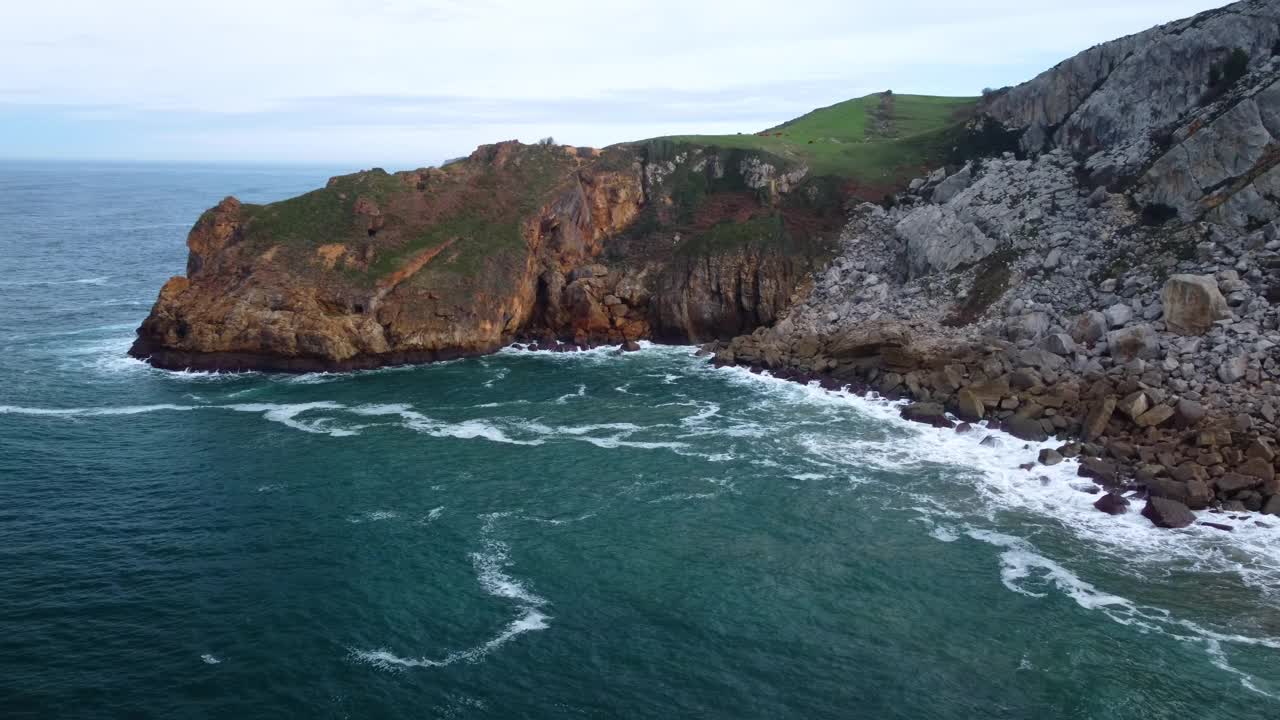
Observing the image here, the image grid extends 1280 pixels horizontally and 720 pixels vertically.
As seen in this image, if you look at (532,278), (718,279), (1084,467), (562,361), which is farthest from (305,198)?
(1084,467)

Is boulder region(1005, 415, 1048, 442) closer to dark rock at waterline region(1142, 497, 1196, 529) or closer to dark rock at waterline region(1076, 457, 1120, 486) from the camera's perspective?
dark rock at waterline region(1076, 457, 1120, 486)

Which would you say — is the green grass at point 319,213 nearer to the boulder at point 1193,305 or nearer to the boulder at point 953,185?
the boulder at point 953,185

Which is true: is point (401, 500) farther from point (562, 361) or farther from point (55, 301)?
point (55, 301)

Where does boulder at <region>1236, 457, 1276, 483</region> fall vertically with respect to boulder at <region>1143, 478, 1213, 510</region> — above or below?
above

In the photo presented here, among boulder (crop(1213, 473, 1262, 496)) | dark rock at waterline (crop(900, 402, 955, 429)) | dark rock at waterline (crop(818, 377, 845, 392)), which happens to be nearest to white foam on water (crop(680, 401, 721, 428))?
dark rock at waterline (crop(818, 377, 845, 392))

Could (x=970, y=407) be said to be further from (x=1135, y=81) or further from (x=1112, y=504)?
(x=1135, y=81)
